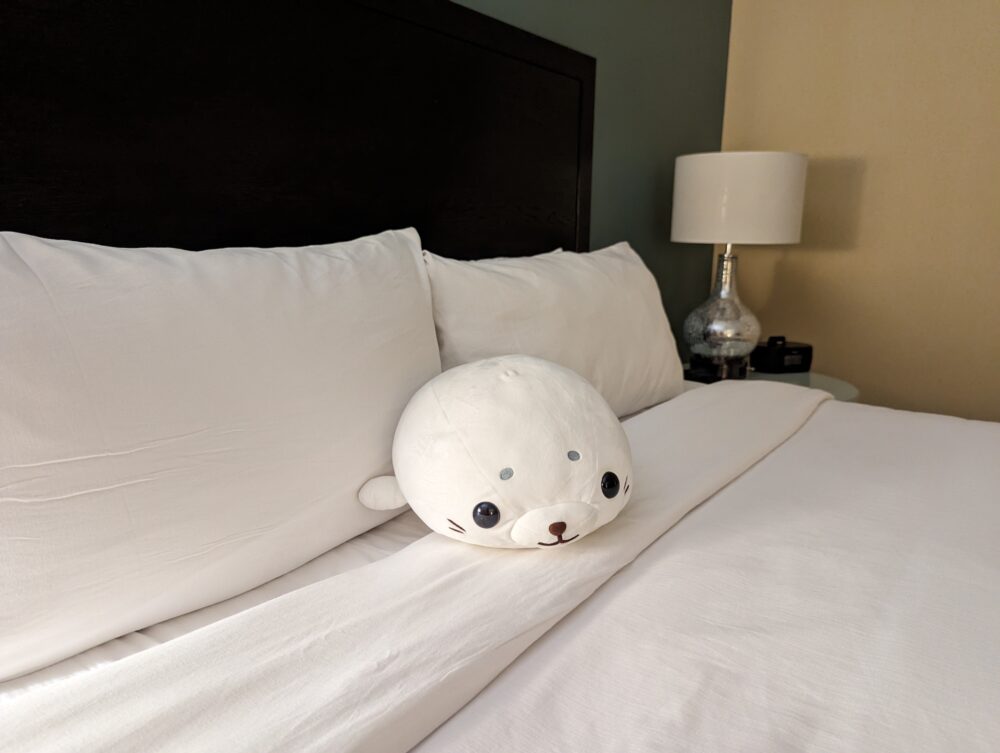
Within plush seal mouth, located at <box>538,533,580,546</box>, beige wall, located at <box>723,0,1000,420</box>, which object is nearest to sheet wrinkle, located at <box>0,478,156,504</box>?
plush seal mouth, located at <box>538,533,580,546</box>

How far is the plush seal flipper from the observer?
2.94 feet

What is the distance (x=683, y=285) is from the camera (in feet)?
8.61

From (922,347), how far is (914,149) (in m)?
0.65

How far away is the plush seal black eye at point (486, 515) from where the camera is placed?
792 millimetres

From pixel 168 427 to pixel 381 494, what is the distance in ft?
0.92

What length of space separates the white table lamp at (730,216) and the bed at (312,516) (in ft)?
2.84

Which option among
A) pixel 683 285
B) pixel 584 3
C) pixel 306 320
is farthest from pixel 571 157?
pixel 306 320

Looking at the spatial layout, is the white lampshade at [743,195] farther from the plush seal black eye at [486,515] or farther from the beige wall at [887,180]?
the plush seal black eye at [486,515]

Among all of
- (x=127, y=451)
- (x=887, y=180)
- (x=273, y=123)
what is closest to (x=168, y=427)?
(x=127, y=451)

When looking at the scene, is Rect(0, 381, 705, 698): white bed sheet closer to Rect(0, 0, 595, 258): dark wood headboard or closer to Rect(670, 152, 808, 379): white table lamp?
Rect(0, 0, 595, 258): dark wood headboard

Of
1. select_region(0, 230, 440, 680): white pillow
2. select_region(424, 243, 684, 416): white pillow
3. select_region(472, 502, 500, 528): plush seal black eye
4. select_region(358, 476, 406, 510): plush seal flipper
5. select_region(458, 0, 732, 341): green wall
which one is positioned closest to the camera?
select_region(0, 230, 440, 680): white pillow

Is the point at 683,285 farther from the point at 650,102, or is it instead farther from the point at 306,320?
the point at 306,320

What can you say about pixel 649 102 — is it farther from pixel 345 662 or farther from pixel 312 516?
pixel 345 662

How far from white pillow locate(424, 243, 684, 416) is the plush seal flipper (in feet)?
0.93
